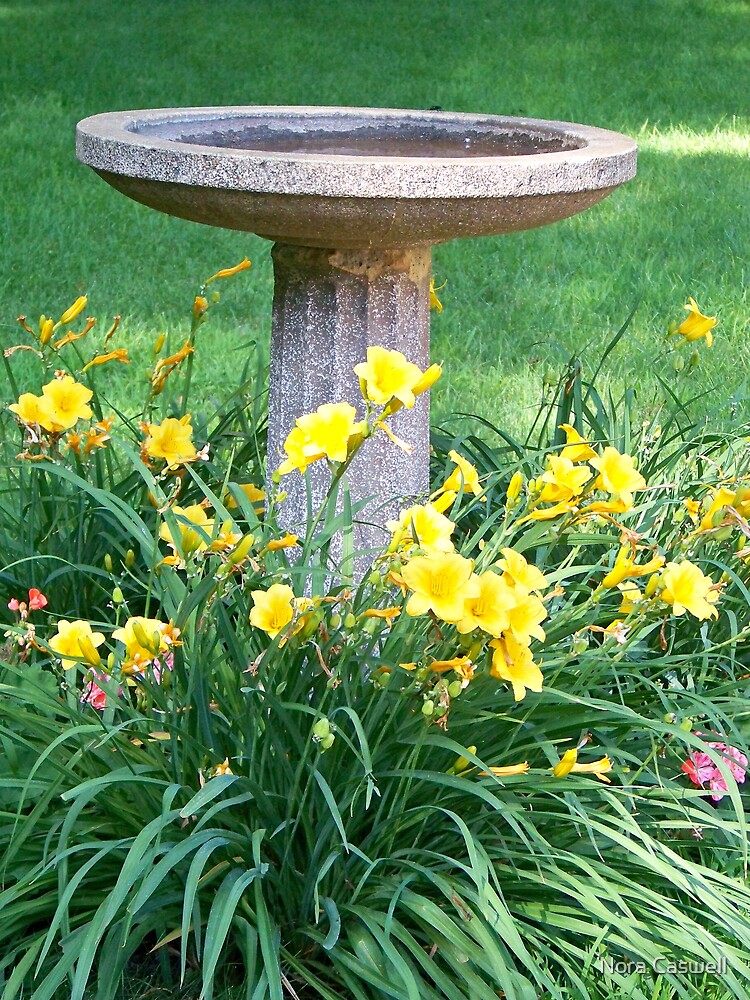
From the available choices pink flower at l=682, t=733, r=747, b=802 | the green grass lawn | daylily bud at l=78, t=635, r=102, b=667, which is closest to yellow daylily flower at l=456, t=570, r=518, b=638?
daylily bud at l=78, t=635, r=102, b=667

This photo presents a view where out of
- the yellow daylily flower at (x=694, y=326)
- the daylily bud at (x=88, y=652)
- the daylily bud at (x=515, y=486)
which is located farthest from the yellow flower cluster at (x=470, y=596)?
the yellow daylily flower at (x=694, y=326)

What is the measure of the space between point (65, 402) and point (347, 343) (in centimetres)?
54

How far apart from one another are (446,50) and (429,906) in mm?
9629

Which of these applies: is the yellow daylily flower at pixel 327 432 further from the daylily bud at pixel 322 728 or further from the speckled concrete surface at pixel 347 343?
the speckled concrete surface at pixel 347 343

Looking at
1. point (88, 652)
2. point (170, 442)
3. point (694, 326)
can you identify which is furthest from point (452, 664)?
point (694, 326)

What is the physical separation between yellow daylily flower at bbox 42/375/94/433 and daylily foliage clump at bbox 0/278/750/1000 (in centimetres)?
19

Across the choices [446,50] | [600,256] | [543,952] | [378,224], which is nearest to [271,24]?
[446,50]

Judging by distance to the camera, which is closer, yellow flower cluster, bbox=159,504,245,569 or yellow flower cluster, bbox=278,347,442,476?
yellow flower cluster, bbox=278,347,442,476

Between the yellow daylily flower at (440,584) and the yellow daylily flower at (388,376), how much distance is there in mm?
216

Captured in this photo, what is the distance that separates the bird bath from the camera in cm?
202

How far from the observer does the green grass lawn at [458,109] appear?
4.79 m

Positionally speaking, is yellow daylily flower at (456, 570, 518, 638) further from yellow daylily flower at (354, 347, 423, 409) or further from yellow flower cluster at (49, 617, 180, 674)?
yellow flower cluster at (49, 617, 180, 674)

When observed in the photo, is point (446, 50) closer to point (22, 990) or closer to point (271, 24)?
point (271, 24)

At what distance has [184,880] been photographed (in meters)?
1.88
